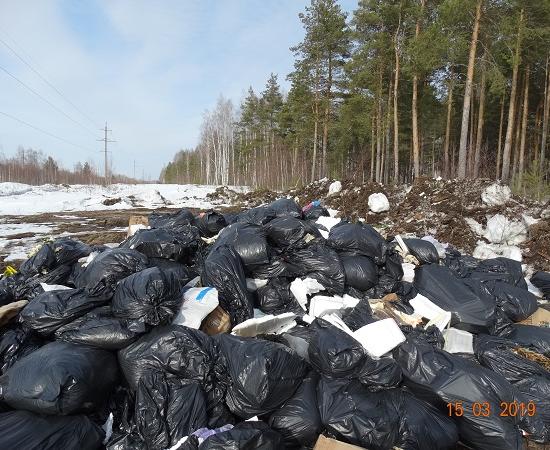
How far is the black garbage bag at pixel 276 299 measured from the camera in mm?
3156

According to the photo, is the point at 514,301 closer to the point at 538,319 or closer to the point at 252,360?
the point at 538,319

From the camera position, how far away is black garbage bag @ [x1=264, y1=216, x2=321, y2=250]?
11.6ft

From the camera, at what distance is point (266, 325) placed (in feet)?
8.44

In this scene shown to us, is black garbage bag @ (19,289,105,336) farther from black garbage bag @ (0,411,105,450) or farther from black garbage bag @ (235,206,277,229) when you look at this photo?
black garbage bag @ (235,206,277,229)

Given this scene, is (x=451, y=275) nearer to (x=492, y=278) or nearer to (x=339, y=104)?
(x=492, y=278)

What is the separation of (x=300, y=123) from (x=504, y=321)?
2058 centimetres

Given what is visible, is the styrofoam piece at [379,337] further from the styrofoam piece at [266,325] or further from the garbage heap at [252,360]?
the styrofoam piece at [266,325]

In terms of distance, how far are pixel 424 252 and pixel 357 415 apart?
2.39 metres

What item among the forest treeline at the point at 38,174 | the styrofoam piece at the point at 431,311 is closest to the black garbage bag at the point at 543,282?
the styrofoam piece at the point at 431,311

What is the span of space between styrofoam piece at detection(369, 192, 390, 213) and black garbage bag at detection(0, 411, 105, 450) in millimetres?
8236

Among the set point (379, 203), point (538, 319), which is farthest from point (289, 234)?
point (379, 203)

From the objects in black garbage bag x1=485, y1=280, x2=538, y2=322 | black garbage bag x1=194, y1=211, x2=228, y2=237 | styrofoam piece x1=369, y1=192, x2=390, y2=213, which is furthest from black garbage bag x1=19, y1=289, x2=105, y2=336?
styrofoam piece x1=369, y1=192, x2=390, y2=213

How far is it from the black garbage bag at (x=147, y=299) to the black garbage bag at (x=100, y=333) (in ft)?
0.24
